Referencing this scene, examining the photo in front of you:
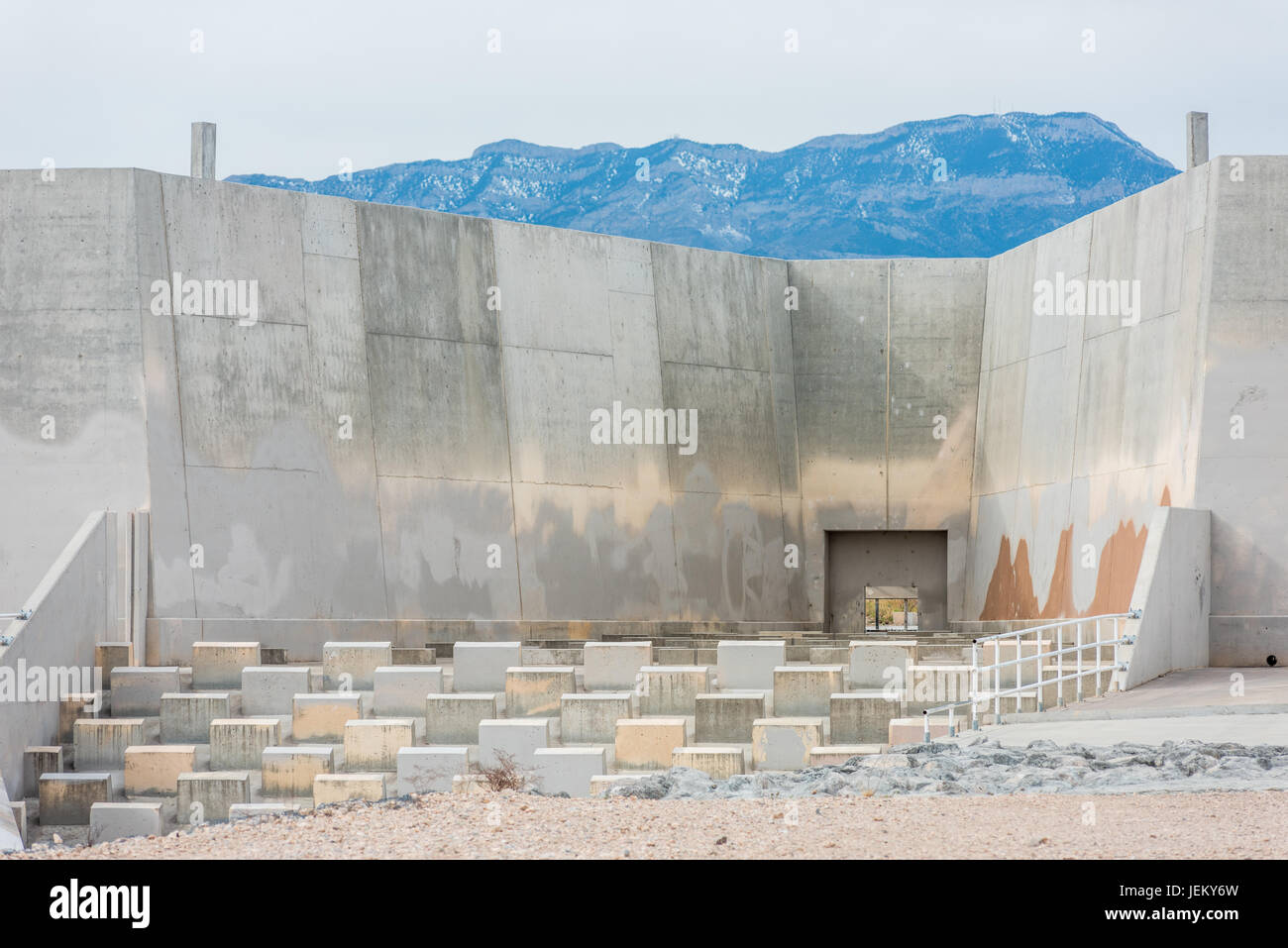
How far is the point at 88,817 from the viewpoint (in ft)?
43.1

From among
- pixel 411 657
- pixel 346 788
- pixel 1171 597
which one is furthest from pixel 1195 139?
pixel 346 788

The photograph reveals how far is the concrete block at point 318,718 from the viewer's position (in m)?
14.8

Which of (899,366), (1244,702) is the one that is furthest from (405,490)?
(1244,702)

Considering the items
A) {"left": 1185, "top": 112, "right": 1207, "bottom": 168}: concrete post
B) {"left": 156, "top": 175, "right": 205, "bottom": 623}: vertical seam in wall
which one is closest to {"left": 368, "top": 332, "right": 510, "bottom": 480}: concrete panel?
{"left": 156, "top": 175, "right": 205, "bottom": 623}: vertical seam in wall

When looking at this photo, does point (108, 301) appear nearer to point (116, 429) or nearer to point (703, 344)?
point (116, 429)

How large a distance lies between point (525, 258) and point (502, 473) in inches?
121

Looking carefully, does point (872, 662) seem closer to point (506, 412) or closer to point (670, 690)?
point (670, 690)

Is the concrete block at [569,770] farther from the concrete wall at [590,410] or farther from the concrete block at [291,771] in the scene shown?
the concrete wall at [590,410]

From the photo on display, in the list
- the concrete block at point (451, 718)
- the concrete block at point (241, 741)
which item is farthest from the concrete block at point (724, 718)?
the concrete block at point (241, 741)

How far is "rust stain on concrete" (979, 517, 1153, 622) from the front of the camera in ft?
59.7

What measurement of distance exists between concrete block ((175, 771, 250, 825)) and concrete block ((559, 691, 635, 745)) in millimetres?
3082

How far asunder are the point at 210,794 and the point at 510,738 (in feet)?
8.81

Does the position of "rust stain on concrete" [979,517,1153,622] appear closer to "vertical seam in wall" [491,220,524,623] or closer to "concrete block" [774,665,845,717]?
"concrete block" [774,665,845,717]

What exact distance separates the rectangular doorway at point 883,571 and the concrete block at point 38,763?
1348 cm
